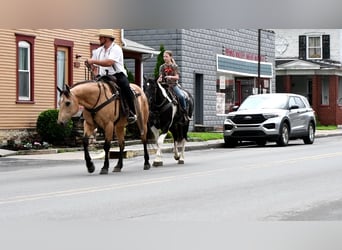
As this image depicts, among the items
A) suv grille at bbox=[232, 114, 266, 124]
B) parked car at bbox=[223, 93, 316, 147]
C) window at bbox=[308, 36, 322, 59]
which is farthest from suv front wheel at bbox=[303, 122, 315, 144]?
window at bbox=[308, 36, 322, 59]

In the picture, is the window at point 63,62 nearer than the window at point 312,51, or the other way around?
the window at point 63,62

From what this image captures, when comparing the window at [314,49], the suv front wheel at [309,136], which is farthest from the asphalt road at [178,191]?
the window at [314,49]

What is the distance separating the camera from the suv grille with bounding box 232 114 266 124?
741 inches

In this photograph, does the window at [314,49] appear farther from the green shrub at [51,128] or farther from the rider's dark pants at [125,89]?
the rider's dark pants at [125,89]

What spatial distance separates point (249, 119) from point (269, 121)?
525 millimetres

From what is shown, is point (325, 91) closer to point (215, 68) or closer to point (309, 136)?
point (215, 68)

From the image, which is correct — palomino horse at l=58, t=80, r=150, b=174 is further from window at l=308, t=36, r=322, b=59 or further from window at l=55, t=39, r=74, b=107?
window at l=308, t=36, r=322, b=59

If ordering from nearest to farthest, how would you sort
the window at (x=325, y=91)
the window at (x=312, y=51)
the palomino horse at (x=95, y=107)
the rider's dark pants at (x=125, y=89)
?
the palomino horse at (x=95, y=107) < the rider's dark pants at (x=125, y=89) < the window at (x=325, y=91) < the window at (x=312, y=51)

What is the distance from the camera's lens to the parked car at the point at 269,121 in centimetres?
1877

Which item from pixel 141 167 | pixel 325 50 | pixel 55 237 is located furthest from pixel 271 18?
pixel 325 50

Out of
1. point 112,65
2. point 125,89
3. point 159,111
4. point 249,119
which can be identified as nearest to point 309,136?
point 249,119

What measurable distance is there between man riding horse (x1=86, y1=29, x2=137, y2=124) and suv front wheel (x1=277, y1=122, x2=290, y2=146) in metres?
8.83

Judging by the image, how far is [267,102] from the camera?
64.4 feet

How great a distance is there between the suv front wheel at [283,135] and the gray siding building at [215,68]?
4.15 meters
